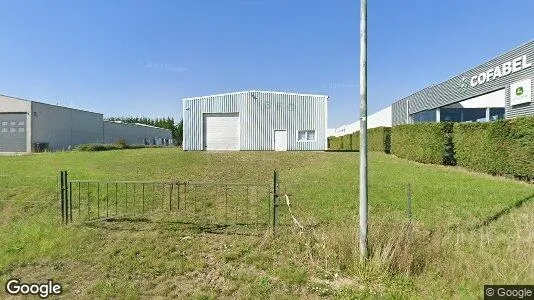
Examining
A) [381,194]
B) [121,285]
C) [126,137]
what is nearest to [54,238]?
[121,285]

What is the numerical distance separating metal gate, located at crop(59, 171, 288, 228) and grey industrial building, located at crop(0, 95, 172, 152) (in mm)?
36269

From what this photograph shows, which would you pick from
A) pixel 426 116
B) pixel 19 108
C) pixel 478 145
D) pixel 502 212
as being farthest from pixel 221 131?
pixel 19 108

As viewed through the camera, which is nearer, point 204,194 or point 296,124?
point 204,194

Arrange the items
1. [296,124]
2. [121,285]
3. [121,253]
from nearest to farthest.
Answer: [121,285], [121,253], [296,124]

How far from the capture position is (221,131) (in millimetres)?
30172

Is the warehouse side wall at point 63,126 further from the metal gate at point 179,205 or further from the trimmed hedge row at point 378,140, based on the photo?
the metal gate at point 179,205

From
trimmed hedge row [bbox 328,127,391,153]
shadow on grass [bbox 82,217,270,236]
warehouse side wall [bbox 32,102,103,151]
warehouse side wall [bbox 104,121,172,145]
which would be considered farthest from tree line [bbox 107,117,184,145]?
shadow on grass [bbox 82,217,270,236]

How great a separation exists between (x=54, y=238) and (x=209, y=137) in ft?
78.0

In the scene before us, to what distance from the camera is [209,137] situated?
99.2 feet

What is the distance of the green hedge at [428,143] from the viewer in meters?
17.2

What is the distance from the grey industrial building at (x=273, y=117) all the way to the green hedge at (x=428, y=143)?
816 centimetres

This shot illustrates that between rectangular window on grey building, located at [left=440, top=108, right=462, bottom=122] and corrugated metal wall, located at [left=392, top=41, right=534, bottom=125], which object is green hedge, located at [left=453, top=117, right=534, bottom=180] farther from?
rectangular window on grey building, located at [left=440, top=108, right=462, bottom=122]

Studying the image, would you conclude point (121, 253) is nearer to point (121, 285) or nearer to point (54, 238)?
point (121, 285)

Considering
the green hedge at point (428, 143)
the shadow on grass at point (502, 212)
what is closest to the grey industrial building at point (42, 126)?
the green hedge at point (428, 143)
